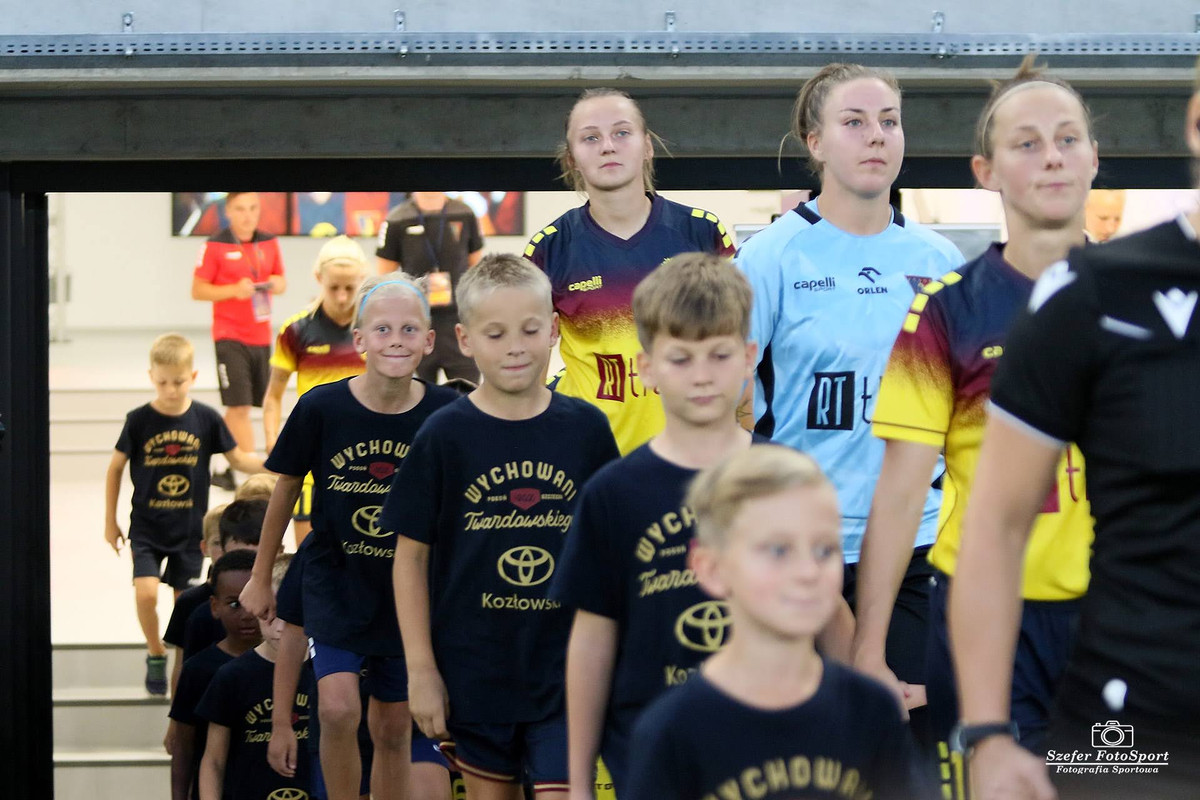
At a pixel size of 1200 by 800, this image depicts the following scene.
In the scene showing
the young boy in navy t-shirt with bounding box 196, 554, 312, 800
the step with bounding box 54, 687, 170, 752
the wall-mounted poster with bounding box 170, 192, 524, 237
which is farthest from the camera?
the wall-mounted poster with bounding box 170, 192, 524, 237

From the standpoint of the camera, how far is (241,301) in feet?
33.1

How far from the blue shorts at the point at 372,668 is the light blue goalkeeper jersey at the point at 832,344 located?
1529 mm

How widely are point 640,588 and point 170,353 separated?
5539 millimetres

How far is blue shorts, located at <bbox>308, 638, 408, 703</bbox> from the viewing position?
4.70m

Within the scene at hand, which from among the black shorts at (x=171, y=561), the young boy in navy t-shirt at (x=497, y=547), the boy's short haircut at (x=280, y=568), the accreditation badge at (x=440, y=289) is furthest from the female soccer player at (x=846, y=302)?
the black shorts at (x=171, y=561)

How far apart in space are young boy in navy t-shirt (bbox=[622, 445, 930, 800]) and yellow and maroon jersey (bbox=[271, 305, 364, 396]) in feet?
16.5

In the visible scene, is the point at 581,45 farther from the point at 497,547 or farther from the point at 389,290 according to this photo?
the point at 497,547

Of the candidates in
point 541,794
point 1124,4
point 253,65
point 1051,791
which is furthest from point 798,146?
point 1051,791

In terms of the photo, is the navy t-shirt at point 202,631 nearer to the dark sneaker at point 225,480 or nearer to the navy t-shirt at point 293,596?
the navy t-shirt at point 293,596

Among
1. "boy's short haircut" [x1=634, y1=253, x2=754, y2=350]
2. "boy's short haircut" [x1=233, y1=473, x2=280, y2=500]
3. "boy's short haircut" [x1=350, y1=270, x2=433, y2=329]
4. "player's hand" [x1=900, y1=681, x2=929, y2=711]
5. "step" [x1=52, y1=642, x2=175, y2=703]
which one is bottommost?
"step" [x1=52, y1=642, x2=175, y2=703]

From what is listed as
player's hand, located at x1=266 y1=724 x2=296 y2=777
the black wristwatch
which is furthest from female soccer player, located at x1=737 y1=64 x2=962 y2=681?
player's hand, located at x1=266 y1=724 x2=296 y2=777

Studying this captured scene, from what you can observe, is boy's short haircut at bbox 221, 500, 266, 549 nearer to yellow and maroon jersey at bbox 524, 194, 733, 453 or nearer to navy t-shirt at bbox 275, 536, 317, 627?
navy t-shirt at bbox 275, 536, 317, 627

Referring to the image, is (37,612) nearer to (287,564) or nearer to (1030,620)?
(287,564)

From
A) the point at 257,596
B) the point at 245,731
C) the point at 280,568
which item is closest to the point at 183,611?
the point at 280,568
